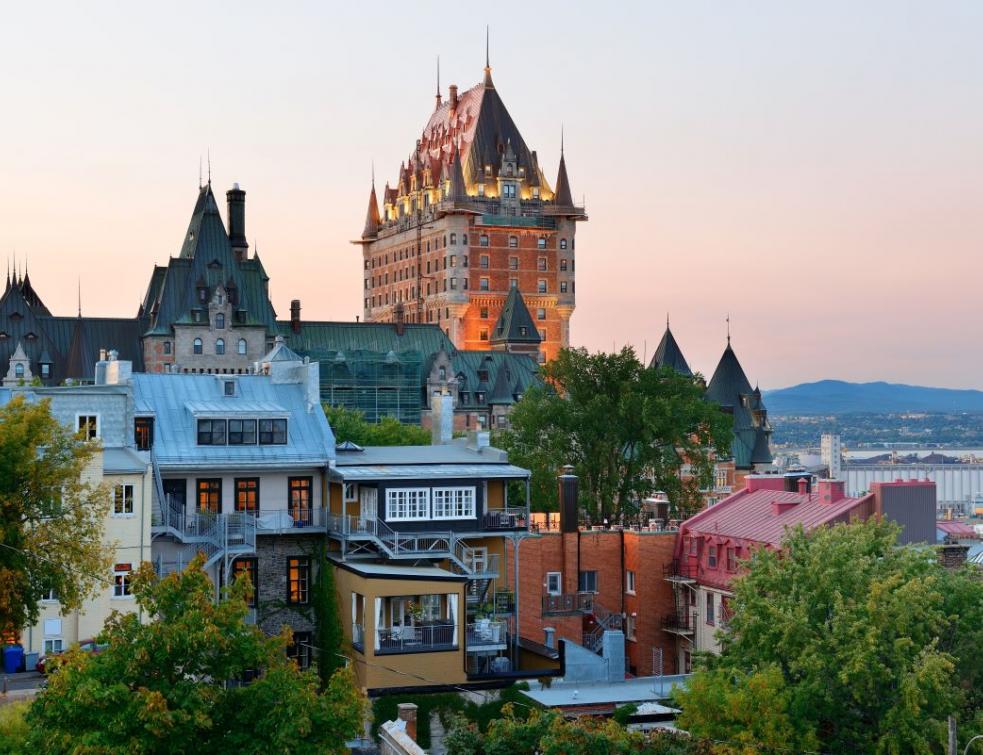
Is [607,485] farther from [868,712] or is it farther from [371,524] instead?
[868,712]

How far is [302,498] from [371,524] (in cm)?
296

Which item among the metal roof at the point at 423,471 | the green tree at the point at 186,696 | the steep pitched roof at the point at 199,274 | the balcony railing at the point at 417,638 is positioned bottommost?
the balcony railing at the point at 417,638

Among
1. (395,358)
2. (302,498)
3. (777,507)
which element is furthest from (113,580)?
(395,358)

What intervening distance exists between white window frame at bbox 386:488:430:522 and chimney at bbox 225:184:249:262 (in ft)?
368

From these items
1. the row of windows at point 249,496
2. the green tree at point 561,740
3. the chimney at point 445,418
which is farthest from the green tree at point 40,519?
the chimney at point 445,418

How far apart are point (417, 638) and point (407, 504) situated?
564 centimetres

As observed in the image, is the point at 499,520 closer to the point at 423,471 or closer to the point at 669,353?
the point at 423,471

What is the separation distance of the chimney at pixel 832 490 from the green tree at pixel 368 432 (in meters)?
40.2

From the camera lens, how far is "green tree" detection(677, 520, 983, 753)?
40406 mm

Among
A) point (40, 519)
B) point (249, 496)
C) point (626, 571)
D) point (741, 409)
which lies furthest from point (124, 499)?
point (741, 409)

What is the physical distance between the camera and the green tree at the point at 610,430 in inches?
3356

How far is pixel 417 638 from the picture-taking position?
49.9 metres

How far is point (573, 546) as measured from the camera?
203ft

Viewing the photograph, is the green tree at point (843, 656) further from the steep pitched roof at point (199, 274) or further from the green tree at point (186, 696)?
the steep pitched roof at point (199, 274)
